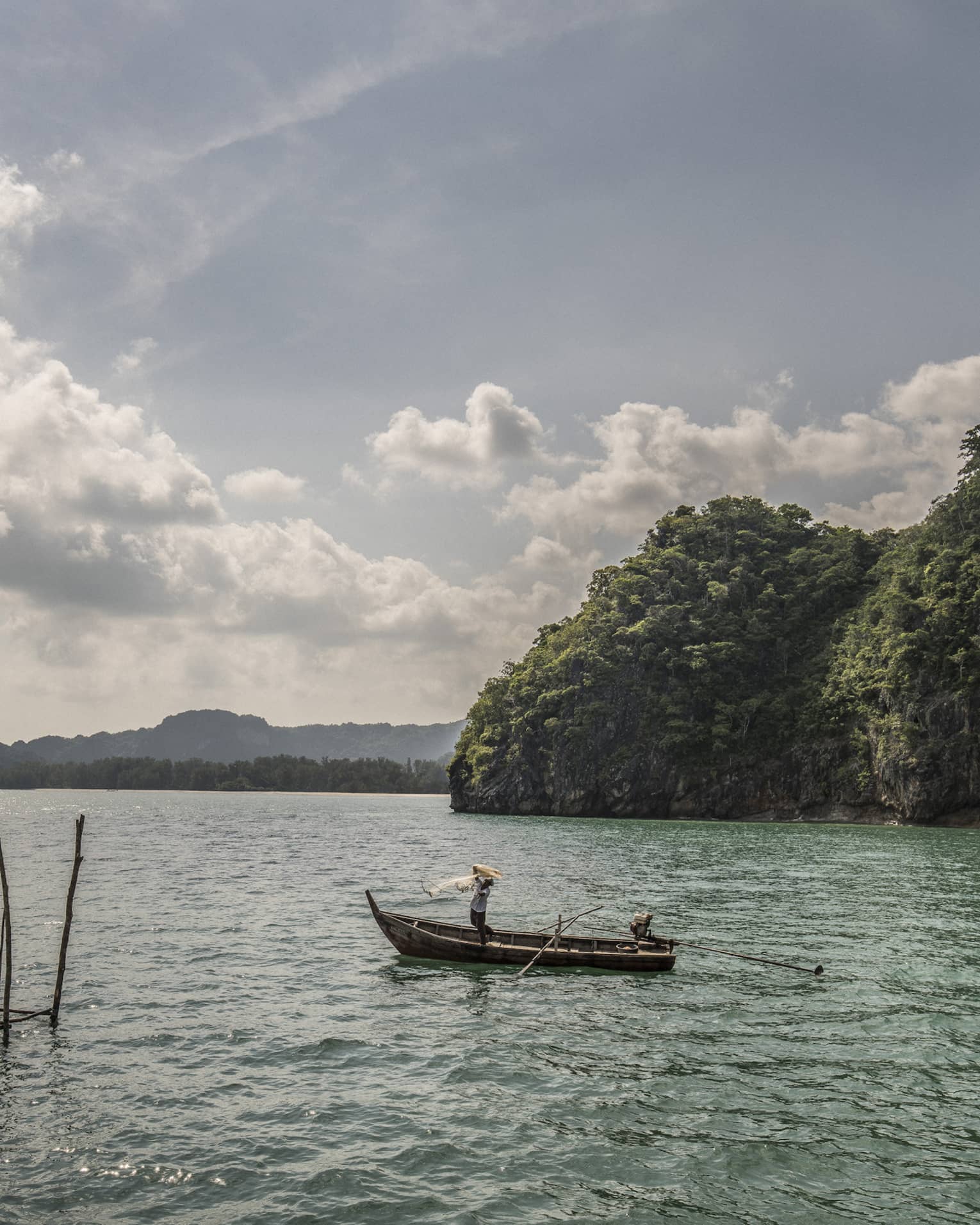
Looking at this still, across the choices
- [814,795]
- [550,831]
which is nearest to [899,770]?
[814,795]

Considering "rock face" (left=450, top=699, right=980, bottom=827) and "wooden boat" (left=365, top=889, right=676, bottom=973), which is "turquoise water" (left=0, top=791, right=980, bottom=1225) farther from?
"rock face" (left=450, top=699, right=980, bottom=827)

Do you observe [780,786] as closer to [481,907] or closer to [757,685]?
[757,685]

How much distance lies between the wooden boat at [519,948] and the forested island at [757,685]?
72.3 meters

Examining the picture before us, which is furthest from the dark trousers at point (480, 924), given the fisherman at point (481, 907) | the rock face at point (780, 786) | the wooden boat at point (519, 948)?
the rock face at point (780, 786)

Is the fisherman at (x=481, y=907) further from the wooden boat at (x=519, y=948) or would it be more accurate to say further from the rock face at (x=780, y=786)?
the rock face at (x=780, y=786)

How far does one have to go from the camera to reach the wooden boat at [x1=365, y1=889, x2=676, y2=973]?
2202 cm

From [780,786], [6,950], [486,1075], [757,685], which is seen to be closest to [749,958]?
[486,1075]

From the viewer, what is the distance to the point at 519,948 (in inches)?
891

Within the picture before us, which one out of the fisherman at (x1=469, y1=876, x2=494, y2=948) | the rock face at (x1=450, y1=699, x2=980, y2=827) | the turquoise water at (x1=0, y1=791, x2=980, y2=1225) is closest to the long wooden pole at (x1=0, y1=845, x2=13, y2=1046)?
the turquoise water at (x1=0, y1=791, x2=980, y2=1225)

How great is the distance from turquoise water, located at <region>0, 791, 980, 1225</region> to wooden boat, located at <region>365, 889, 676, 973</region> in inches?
15.5

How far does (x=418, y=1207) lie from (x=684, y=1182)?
3.37 m

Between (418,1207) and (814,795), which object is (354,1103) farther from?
(814,795)

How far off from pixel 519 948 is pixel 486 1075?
803 centimetres

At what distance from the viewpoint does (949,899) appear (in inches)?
→ 1344
